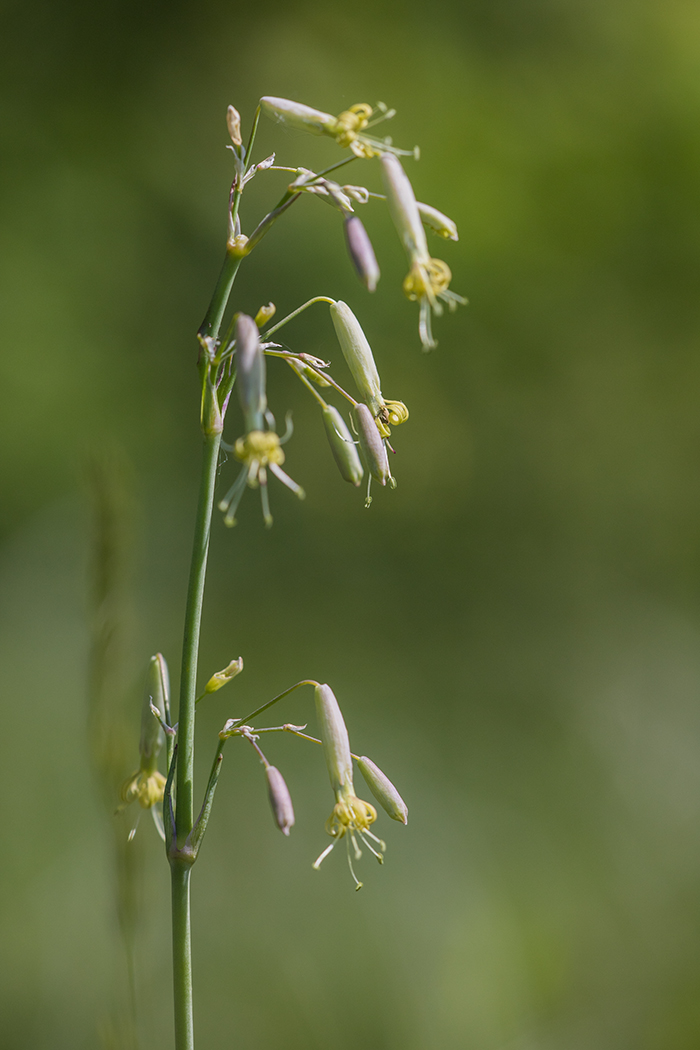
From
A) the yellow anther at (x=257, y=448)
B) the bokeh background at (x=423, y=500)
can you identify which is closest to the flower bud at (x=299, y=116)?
the yellow anther at (x=257, y=448)

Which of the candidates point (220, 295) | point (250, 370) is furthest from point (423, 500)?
point (250, 370)

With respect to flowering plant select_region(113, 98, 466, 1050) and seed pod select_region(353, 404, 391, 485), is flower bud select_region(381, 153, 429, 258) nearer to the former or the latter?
flowering plant select_region(113, 98, 466, 1050)

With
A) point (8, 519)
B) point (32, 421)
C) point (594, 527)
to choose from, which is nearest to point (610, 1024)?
point (594, 527)

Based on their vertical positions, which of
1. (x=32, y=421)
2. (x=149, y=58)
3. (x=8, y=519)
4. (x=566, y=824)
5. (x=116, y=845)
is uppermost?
(x=149, y=58)

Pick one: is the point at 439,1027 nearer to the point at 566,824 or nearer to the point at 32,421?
the point at 566,824

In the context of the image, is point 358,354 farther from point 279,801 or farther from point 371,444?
point 279,801

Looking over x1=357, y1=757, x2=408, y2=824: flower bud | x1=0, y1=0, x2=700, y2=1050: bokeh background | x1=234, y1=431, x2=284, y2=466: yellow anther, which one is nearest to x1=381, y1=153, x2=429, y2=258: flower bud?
x1=234, y1=431, x2=284, y2=466: yellow anther
